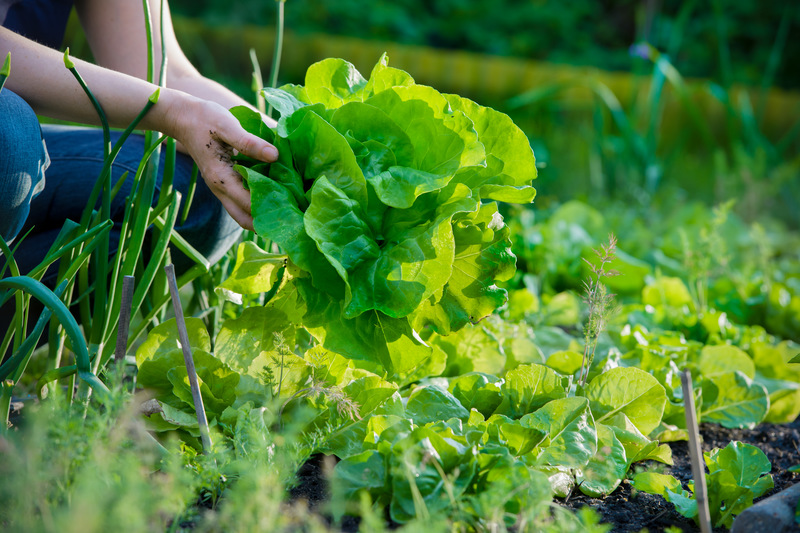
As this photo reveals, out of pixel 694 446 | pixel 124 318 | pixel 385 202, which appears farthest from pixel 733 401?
pixel 124 318

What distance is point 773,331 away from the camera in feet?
5.75

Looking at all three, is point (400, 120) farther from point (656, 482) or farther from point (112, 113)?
point (656, 482)

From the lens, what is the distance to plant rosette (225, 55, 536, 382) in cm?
83

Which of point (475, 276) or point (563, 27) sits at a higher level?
point (475, 276)

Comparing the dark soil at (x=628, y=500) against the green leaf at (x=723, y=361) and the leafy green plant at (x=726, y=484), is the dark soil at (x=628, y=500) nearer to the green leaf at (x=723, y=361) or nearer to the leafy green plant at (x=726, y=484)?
the leafy green plant at (x=726, y=484)

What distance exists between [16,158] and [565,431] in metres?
0.80

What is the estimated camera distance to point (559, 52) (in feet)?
17.2

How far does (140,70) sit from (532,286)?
3.58 ft

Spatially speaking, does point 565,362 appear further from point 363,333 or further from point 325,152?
point 325,152

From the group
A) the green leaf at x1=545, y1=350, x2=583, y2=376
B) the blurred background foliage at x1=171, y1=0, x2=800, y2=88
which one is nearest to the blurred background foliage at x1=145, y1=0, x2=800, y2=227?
the blurred background foliage at x1=171, y1=0, x2=800, y2=88

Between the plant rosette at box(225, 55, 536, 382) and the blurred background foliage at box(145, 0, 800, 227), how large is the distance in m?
2.52

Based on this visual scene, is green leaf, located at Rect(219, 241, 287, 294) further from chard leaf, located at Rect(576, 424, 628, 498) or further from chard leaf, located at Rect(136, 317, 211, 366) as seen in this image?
chard leaf, located at Rect(576, 424, 628, 498)

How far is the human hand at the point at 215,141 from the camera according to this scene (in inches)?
34.0

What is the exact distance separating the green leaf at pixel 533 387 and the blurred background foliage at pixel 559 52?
2.46 meters
